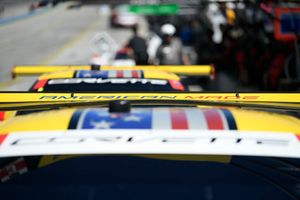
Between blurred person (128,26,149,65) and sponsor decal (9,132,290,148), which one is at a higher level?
sponsor decal (9,132,290,148)

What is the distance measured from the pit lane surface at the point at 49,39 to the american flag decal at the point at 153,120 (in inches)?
81.1

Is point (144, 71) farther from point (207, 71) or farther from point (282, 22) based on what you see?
point (282, 22)

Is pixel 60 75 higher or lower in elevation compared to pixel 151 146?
lower

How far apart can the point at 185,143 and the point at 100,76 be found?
3166 millimetres

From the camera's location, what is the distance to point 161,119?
259cm

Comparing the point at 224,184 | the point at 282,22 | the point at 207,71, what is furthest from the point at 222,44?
the point at 224,184

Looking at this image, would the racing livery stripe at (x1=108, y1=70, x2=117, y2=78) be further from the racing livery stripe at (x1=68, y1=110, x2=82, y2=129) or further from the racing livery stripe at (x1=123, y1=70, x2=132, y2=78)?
the racing livery stripe at (x1=68, y1=110, x2=82, y2=129)

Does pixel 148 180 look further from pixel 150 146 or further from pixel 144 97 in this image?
pixel 150 146

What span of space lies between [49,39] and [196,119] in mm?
9267

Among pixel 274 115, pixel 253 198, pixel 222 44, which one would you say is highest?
pixel 274 115

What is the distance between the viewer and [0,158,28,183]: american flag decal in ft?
9.32

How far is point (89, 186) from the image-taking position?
3244 millimetres

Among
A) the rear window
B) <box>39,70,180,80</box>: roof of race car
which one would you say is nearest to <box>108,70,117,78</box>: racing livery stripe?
<box>39,70,180,80</box>: roof of race car

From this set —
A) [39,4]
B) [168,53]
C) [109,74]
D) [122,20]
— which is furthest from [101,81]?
[122,20]
